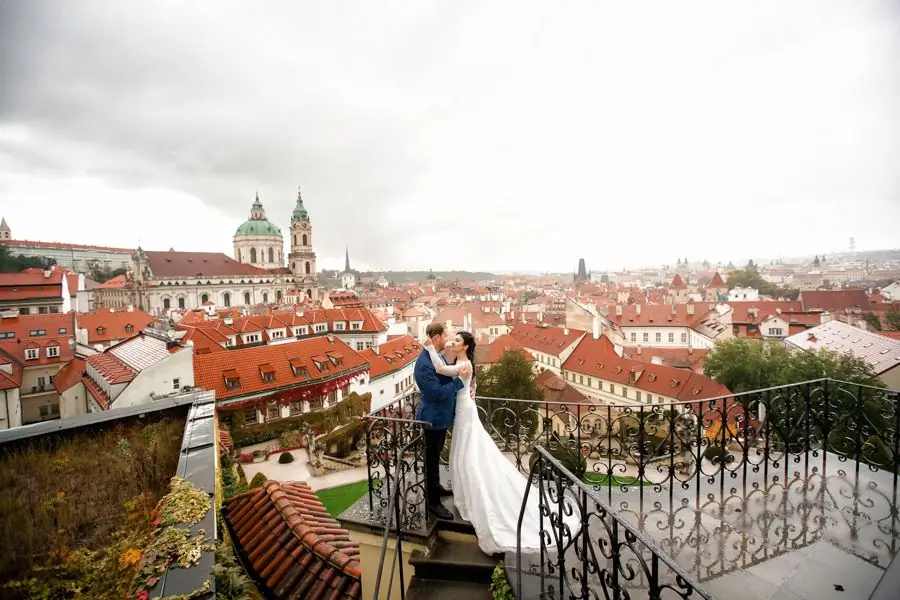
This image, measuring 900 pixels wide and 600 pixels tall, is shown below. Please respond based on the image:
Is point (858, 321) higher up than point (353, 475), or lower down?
higher up

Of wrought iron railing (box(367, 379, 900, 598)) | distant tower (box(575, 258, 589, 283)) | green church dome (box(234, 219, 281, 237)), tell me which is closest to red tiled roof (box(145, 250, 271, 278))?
green church dome (box(234, 219, 281, 237))

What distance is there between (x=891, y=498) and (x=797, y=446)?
1.11 m

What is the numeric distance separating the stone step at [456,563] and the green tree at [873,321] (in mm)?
45424

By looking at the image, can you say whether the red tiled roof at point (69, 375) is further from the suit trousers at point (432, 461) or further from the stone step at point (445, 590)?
the stone step at point (445, 590)

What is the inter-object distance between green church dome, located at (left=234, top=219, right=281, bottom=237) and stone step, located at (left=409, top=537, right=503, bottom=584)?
122008mm

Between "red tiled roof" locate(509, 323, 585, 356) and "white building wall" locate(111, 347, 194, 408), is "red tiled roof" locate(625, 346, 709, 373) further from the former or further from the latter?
"white building wall" locate(111, 347, 194, 408)

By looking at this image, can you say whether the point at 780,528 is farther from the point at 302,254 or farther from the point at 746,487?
the point at 302,254

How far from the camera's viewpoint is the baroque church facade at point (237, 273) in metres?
83.0

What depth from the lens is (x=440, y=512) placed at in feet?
13.2

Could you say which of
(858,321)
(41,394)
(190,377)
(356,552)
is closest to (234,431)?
(190,377)

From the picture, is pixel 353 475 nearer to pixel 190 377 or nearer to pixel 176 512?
pixel 190 377

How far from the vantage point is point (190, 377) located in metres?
17.9

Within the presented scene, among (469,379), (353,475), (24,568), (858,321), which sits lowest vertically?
(353,475)

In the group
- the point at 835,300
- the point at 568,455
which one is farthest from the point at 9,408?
the point at 835,300
